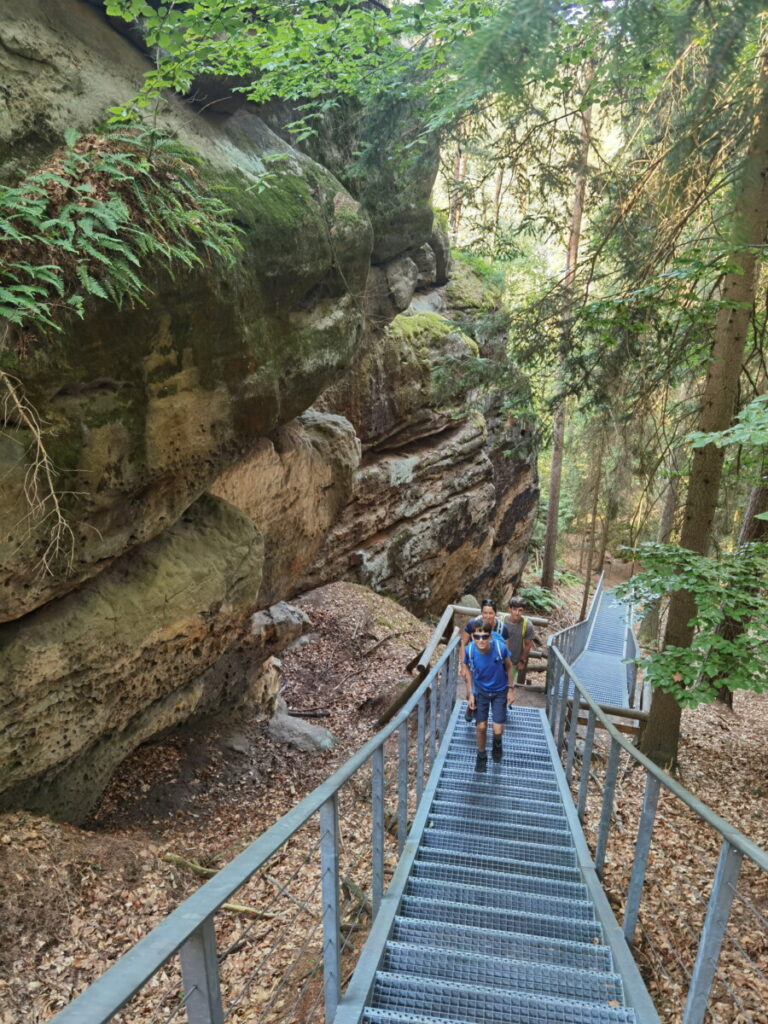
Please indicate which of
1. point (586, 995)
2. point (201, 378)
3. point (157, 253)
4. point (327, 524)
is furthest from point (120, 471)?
point (586, 995)

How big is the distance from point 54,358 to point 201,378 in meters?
1.42

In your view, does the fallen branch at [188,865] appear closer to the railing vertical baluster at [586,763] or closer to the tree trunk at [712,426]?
the railing vertical baluster at [586,763]

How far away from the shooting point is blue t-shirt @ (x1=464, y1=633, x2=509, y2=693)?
6035 millimetres

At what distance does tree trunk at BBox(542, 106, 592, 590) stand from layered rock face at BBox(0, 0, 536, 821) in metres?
2.00

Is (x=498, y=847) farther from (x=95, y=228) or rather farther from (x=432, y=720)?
(x=95, y=228)

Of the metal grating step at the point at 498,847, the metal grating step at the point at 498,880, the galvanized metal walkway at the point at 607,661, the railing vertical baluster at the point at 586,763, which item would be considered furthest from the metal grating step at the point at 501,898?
the galvanized metal walkway at the point at 607,661

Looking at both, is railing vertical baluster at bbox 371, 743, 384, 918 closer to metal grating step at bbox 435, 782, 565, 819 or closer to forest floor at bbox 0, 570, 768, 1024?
forest floor at bbox 0, 570, 768, 1024

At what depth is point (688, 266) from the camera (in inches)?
233

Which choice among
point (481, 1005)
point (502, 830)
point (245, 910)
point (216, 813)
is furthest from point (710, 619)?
point (216, 813)

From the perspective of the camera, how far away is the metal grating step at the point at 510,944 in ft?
10.5

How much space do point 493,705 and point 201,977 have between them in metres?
4.98

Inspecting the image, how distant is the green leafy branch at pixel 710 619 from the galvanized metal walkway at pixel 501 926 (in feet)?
5.12

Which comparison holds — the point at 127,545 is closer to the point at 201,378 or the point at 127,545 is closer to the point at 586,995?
the point at 201,378

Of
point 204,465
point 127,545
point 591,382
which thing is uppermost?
point 591,382
